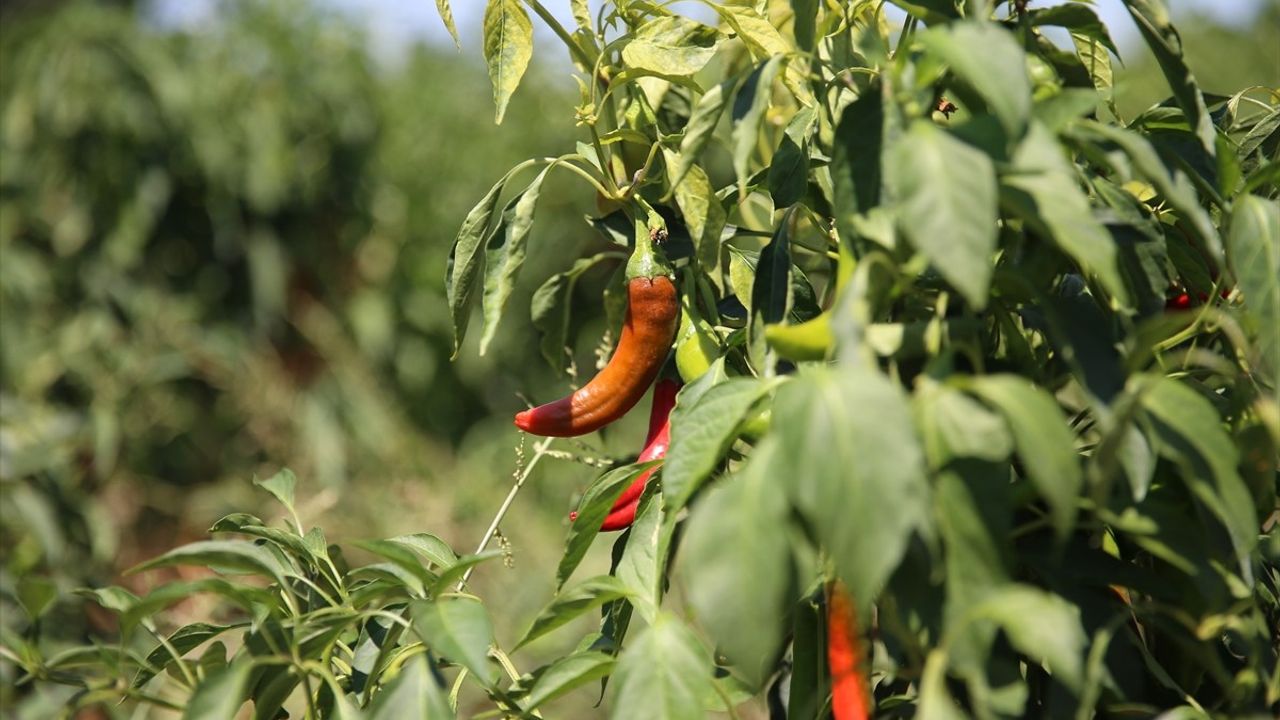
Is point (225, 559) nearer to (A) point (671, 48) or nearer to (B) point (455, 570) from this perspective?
(B) point (455, 570)

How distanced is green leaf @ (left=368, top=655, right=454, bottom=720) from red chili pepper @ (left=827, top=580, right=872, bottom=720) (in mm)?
228

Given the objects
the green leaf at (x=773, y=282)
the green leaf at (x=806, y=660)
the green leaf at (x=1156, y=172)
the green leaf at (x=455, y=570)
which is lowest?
the green leaf at (x=806, y=660)

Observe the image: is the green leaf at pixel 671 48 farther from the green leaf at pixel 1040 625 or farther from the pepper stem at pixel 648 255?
the green leaf at pixel 1040 625

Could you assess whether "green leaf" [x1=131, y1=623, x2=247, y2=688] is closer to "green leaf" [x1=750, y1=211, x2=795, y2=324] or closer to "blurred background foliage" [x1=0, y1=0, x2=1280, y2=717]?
"green leaf" [x1=750, y1=211, x2=795, y2=324]

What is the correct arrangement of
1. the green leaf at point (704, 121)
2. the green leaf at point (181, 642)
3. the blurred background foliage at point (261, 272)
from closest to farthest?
the green leaf at point (704, 121) → the green leaf at point (181, 642) → the blurred background foliage at point (261, 272)

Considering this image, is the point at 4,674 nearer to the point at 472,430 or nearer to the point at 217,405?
the point at 217,405

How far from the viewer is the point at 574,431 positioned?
0.98m

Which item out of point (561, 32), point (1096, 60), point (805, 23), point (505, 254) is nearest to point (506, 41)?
point (561, 32)

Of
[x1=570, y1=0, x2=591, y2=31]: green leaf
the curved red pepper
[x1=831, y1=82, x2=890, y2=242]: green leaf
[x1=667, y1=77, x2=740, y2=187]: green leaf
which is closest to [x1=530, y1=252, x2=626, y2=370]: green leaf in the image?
the curved red pepper

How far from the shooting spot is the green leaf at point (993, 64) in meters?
0.52

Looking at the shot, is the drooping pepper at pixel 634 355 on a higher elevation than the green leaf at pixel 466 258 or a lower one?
lower

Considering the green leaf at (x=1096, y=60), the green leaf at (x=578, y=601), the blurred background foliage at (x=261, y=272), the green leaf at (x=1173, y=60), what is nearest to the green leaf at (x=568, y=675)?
→ the green leaf at (x=578, y=601)

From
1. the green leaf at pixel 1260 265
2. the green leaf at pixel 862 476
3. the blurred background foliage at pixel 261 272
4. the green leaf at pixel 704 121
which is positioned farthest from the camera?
the blurred background foliage at pixel 261 272

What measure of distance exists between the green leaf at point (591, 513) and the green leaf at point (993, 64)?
1.27 ft
